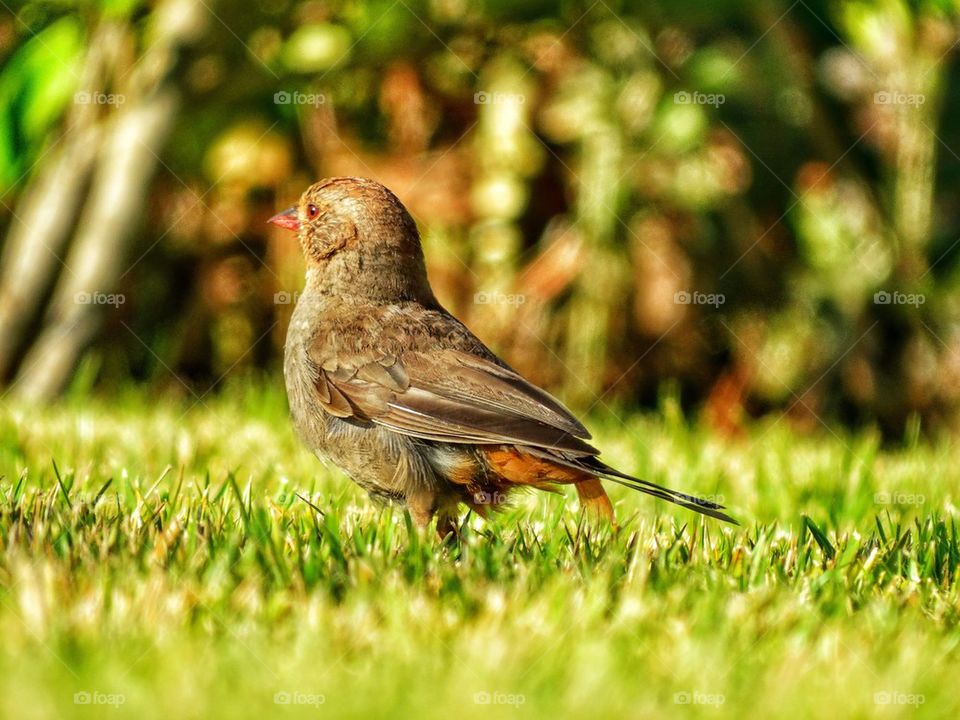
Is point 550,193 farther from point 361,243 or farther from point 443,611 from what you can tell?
point 443,611

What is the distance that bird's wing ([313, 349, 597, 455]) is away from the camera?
137 inches

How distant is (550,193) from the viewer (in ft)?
25.6

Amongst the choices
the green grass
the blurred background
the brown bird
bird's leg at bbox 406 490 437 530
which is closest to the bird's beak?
the brown bird

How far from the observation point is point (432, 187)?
7.72m

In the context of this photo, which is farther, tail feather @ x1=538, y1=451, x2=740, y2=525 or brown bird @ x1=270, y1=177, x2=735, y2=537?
brown bird @ x1=270, y1=177, x2=735, y2=537

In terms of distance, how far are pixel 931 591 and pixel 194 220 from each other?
5.73m

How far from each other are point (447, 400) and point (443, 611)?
0.93 meters

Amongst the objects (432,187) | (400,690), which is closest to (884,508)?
(400,690)

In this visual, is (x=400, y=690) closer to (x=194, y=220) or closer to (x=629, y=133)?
(x=629, y=133)

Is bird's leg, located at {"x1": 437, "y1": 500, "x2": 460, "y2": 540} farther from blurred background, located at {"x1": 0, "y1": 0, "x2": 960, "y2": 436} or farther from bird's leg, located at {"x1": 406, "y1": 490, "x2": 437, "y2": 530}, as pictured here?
blurred background, located at {"x1": 0, "y1": 0, "x2": 960, "y2": 436}

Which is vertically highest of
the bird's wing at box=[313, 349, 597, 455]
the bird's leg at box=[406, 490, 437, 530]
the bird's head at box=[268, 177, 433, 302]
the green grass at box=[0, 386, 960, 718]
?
the bird's head at box=[268, 177, 433, 302]

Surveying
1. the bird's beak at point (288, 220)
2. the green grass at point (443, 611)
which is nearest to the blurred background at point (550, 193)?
the bird's beak at point (288, 220)

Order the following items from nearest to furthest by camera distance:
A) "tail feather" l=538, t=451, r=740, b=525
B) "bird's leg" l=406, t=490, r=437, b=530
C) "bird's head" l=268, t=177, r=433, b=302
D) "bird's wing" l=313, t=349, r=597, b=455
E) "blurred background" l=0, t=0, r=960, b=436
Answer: "tail feather" l=538, t=451, r=740, b=525
"bird's wing" l=313, t=349, r=597, b=455
"bird's leg" l=406, t=490, r=437, b=530
"bird's head" l=268, t=177, r=433, b=302
"blurred background" l=0, t=0, r=960, b=436

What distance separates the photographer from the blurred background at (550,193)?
668cm
